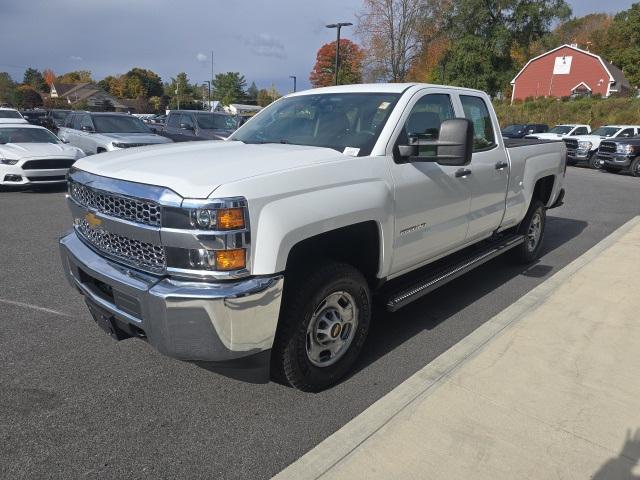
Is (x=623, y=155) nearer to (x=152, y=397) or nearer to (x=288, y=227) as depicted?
(x=288, y=227)

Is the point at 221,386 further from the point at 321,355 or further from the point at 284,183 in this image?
the point at 284,183

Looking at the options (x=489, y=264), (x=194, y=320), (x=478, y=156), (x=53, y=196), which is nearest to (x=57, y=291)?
(x=194, y=320)

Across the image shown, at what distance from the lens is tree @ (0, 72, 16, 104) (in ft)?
260

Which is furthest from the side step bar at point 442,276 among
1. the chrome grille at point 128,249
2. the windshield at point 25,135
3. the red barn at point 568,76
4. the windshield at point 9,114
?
the red barn at point 568,76

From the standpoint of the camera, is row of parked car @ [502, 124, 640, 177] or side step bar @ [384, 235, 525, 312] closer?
side step bar @ [384, 235, 525, 312]

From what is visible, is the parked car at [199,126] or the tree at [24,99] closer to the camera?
the parked car at [199,126]

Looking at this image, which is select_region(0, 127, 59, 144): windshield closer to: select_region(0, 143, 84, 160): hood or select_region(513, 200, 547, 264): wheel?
select_region(0, 143, 84, 160): hood

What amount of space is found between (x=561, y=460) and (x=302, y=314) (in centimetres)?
155

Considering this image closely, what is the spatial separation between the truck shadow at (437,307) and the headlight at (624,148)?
13.5 metres

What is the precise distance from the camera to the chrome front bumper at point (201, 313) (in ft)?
7.95

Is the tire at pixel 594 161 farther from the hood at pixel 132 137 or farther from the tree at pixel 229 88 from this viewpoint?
the tree at pixel 229 88

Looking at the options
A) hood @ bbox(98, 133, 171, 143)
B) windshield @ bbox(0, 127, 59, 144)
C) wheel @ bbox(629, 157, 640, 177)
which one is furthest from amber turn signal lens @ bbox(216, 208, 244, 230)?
wheel @ bbox(629, 157, 640, 177)

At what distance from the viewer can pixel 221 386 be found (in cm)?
320

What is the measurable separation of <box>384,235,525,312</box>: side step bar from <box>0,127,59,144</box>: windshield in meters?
10.6
